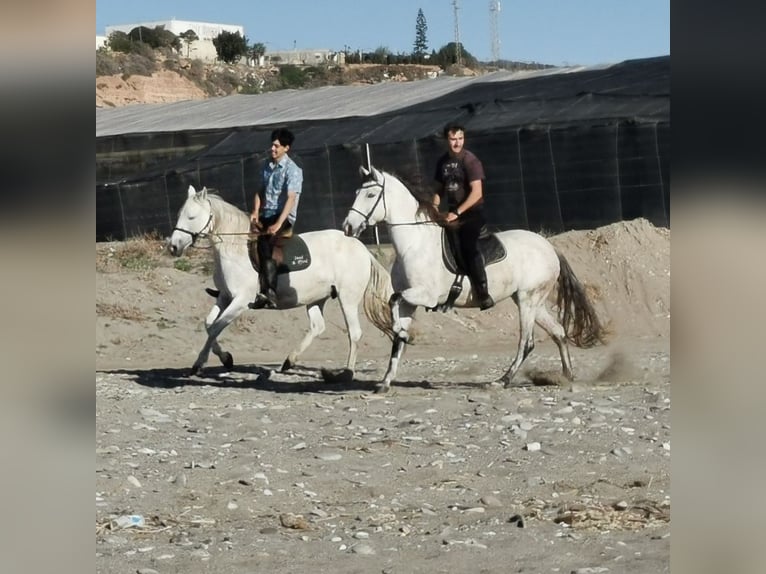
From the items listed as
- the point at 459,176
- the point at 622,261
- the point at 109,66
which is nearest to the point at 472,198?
the point at 459,176

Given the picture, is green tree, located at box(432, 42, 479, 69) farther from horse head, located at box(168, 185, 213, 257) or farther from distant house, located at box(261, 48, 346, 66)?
horse head, located at box(168, 185, 213, 257)

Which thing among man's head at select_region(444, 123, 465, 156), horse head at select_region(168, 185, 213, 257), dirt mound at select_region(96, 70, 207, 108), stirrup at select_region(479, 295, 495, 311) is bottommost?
stirrup at select_region(479, 295, 495, 311)

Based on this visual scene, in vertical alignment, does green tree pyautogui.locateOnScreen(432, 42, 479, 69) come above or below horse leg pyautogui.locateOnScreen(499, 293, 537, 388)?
above

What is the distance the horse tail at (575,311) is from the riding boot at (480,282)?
703 millimetres

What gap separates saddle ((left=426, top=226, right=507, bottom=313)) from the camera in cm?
891

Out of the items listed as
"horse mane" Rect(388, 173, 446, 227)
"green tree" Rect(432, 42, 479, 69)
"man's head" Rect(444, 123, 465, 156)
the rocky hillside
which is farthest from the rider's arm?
the rocky hillside

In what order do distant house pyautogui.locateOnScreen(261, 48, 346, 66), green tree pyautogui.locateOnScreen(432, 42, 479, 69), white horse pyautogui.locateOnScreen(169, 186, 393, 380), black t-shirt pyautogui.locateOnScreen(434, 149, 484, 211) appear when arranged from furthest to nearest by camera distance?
distant house pyautogui.locateOnScreen(261, 48, 346, 66), green tree pyautogui.locateOnScreen(432, 42, 479, 69), white horse pyautogui.locateOnScreen(169, 186, 393, 380), black t-shirt pyautogui.locateOnScreen(434, 149, 484, 211)

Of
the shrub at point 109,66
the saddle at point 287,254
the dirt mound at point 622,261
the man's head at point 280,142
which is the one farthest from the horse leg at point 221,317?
the shrub at point 109,66

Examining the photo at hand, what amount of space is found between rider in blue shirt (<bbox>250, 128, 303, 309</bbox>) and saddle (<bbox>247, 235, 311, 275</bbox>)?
3 cm

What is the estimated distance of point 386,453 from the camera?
7629 millimetres

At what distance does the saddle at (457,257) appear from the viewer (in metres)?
8.91

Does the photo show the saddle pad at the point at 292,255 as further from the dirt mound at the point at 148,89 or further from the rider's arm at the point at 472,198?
the dirt mound at the point at 148,89
